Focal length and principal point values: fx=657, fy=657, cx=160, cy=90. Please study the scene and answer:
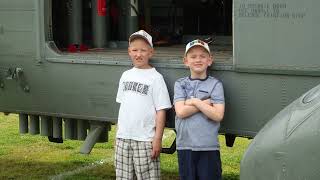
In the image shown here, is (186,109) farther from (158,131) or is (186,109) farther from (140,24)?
(140,24)

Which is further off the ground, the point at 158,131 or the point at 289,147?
the point at 289,147

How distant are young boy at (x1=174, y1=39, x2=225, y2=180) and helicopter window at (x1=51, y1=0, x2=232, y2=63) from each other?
20.1 inches

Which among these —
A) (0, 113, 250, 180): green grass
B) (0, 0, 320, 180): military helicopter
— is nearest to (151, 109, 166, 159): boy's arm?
(0, 0, 320, 180): military helicopter

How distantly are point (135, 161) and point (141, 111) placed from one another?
0.34m

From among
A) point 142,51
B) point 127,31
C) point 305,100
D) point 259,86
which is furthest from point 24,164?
point 305,100

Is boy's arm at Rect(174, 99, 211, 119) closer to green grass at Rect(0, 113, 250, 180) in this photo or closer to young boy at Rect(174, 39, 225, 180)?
young boy at Rect(174, 39, 225, 180)

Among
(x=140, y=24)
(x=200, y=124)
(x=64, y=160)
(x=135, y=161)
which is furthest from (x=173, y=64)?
(x=64, y=160)

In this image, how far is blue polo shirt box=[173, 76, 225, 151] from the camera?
13.0 ft

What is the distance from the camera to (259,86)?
12.9ft

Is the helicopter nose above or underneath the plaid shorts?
above

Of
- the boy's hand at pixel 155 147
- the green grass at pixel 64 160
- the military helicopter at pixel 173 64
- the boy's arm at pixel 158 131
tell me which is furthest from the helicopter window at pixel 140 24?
the green grass at pixel 64 160

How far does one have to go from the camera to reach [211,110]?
3.92m

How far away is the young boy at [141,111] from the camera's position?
4.25m

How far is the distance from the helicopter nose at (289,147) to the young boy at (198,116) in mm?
877
